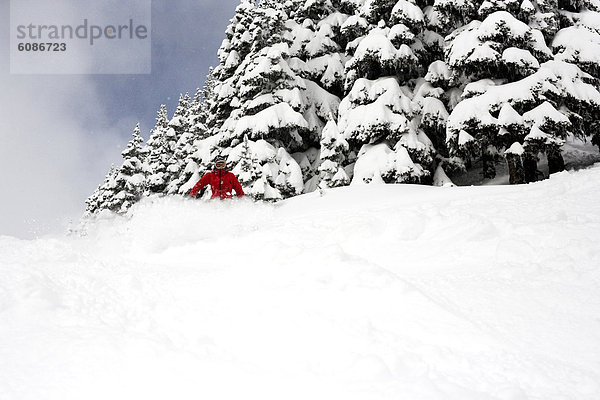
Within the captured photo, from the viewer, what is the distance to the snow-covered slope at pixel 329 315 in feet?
7.98

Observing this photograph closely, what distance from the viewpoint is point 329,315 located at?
3217 mm

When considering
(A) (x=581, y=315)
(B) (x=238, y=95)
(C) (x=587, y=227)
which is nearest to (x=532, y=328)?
(A) (x=581, y=315)

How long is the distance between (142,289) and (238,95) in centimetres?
1491

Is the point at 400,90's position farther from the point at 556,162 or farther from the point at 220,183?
the point at 220,183

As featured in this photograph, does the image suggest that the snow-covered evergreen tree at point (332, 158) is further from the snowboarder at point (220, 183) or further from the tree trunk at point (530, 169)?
the tree trunk at point (530, 169)

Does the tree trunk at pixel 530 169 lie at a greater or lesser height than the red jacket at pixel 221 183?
greater

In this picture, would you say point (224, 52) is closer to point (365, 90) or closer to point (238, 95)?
point (238, 95)

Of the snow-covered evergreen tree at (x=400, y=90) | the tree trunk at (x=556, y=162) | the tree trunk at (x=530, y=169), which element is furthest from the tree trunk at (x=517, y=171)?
the tree trunk at (x=556, y=162)

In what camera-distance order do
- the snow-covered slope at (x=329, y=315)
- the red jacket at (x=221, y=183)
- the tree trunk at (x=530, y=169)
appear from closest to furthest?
the snow-covered slope at (x=329, y=315), the red jacket at (x=221, y=183), the tree trunk at (x=530, y=169)

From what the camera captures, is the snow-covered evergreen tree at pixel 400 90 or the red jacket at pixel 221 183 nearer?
the red jacket at pixel 221 183

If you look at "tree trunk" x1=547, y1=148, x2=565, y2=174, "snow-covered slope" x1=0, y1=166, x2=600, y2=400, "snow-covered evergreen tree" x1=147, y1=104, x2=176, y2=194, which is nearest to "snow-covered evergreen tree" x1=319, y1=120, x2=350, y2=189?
"tree trunk" x1=547, y1=148, x2=565, y2=174

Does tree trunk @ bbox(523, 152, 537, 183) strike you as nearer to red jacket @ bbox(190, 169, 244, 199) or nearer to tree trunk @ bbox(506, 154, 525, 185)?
tree trunk @ bbox(506, 154, 525, 185)

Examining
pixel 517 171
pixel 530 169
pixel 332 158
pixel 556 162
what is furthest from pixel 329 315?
pixel 556 162

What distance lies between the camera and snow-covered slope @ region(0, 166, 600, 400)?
243cm
